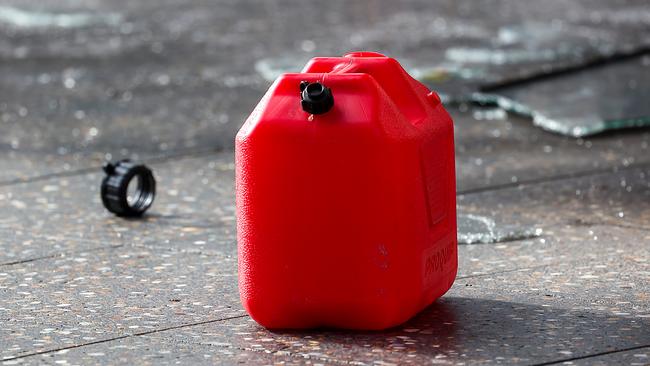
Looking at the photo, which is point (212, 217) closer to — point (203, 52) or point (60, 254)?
point (60, 254)

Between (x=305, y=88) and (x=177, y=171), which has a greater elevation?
(x=305, y=88)

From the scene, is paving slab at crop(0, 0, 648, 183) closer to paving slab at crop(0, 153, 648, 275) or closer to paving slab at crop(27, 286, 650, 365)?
paving slab at crop(0, 153, 648, 275)

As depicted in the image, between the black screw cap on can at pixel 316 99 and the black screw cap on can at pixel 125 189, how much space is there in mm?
1913

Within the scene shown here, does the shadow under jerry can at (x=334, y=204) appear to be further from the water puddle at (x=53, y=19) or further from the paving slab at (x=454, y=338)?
the water puddle at (x=53, y=19)

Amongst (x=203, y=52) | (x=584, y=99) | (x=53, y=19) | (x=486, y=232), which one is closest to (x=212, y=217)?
(x=486, y=232)

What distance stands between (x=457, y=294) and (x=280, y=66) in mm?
5717

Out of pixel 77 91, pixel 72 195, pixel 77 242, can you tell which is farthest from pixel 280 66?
pixel 77 242

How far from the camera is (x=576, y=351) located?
140 inches

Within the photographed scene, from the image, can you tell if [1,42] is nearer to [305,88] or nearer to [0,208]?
[0,208]

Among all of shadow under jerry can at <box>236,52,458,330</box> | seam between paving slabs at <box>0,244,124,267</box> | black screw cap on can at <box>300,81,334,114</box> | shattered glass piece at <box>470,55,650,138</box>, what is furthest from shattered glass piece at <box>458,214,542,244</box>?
shattered glass piece at <box>470,55,650,138</box>

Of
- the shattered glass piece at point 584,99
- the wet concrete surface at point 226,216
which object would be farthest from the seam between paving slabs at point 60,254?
the shattered glass piece at point 584,99

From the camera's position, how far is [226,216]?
545cm

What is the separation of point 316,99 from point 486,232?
165cm

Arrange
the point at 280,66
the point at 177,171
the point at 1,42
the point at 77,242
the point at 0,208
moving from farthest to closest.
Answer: the point at 1,42 → the point at 280,66 → the point at 177,171 → the point at 0,208 → the point at 77,242
